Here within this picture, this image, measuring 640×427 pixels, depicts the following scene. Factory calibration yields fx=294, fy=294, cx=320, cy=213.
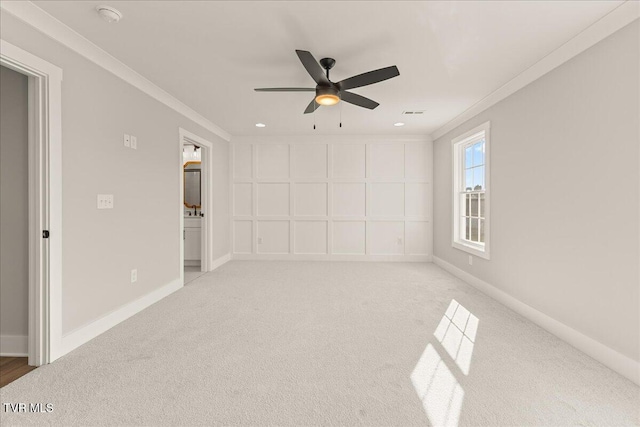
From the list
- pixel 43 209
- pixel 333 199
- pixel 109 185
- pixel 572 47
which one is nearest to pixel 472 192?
pixel 572 47

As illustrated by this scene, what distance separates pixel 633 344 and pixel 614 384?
0.96 feet

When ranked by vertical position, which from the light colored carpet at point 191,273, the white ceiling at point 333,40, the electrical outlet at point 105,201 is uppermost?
the white ceiling at point 333,40

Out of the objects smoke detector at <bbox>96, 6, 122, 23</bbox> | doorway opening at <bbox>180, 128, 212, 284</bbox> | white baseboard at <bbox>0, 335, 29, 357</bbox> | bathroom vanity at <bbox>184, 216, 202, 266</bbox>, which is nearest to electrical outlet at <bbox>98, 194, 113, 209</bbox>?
white baseboard at <bbox>0, 335, 29, 357</bbox>

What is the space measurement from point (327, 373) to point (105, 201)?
7.87 feet

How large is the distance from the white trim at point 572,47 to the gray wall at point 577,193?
0.17 ft

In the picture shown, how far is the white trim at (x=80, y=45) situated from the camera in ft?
6.36

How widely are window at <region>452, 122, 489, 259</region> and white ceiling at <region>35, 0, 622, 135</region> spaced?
0.88 metres

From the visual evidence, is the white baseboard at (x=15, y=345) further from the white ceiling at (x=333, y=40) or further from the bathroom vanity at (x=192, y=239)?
the bathroom vanity at (x=192, y=239)

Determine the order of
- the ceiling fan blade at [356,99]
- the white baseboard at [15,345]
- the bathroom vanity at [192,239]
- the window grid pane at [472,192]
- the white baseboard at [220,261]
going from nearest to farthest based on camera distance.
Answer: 1. the white baseboard at [15,345]
2. the ceiling fan blade at [356,99]
3. the window grid pane at [472,192]
4. the white baseboard at [220,261]
5. the bathroom vanity at [192,239]

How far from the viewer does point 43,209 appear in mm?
2090

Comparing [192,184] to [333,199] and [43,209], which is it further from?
[43,209]

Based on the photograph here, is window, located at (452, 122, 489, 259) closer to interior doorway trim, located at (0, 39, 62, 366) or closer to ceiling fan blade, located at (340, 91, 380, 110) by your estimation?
ceiling fan blade, located at (340, 91, 380, 110)

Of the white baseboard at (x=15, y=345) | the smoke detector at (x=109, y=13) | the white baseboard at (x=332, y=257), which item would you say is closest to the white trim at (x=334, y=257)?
the white baseboard at (x=332, y=257)

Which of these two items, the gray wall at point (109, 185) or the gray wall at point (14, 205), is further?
the gray wall at point (109, 185)
